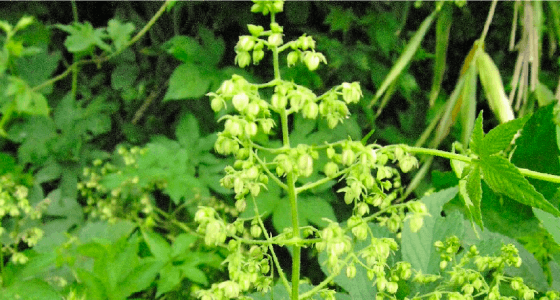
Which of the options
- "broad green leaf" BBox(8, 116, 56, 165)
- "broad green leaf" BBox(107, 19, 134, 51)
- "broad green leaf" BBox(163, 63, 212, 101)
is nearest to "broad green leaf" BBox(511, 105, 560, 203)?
→ "broad green leaf" BBox(163, 63, 212, 101)

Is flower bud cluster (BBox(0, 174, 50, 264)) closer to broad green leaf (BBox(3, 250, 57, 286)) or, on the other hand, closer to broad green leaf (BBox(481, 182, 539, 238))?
broad green leaf (BBox(3, 250, 57, 286))

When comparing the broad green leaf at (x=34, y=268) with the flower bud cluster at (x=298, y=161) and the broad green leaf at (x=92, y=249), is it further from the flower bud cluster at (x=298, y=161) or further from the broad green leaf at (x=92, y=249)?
the flower bud cluster at (x=298, y=161)

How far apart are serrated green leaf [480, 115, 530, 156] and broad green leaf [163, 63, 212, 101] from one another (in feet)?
3.45

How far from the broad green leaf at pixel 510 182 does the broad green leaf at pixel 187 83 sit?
3.47 ft

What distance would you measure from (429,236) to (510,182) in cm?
37

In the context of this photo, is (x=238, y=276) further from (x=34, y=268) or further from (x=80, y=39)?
(x=80, y=39)

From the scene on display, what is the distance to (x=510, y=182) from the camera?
1.46 ft

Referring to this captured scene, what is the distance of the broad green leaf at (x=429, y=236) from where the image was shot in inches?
29.3

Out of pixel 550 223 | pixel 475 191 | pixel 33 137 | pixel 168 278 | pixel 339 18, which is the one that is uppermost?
pixel 339 18

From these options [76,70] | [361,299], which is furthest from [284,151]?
[76,70]

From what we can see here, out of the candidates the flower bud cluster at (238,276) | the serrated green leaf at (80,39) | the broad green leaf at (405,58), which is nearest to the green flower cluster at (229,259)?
the flower bud cluster at (238,276)

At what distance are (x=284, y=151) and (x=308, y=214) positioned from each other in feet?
2.63

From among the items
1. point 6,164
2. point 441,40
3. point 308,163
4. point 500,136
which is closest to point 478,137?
point 500,136

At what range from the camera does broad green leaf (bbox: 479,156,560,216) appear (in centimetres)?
42
